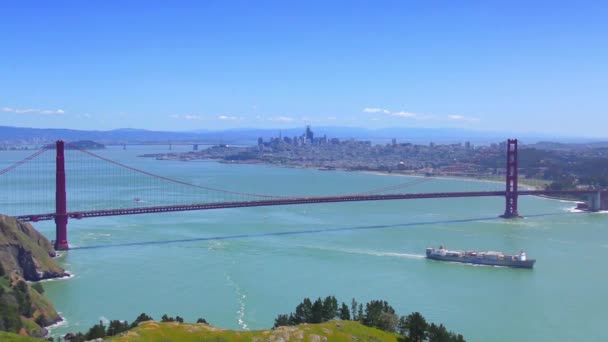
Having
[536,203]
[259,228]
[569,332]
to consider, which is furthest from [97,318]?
[536,203]

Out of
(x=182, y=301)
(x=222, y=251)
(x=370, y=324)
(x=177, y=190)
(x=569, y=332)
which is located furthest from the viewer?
(x=177, y=190)

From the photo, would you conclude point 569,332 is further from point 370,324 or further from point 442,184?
point 442,184

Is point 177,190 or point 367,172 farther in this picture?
point 367,172

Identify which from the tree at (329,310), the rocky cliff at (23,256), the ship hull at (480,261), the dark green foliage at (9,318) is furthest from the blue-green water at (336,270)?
the tree at (329,310)

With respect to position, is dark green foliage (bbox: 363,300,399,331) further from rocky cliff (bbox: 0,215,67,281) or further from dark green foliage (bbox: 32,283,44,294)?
rocky cliff (bbox: 0,215,67,281)

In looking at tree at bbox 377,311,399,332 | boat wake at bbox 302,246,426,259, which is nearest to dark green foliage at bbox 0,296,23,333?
tree at bbox 377,311,399,332
